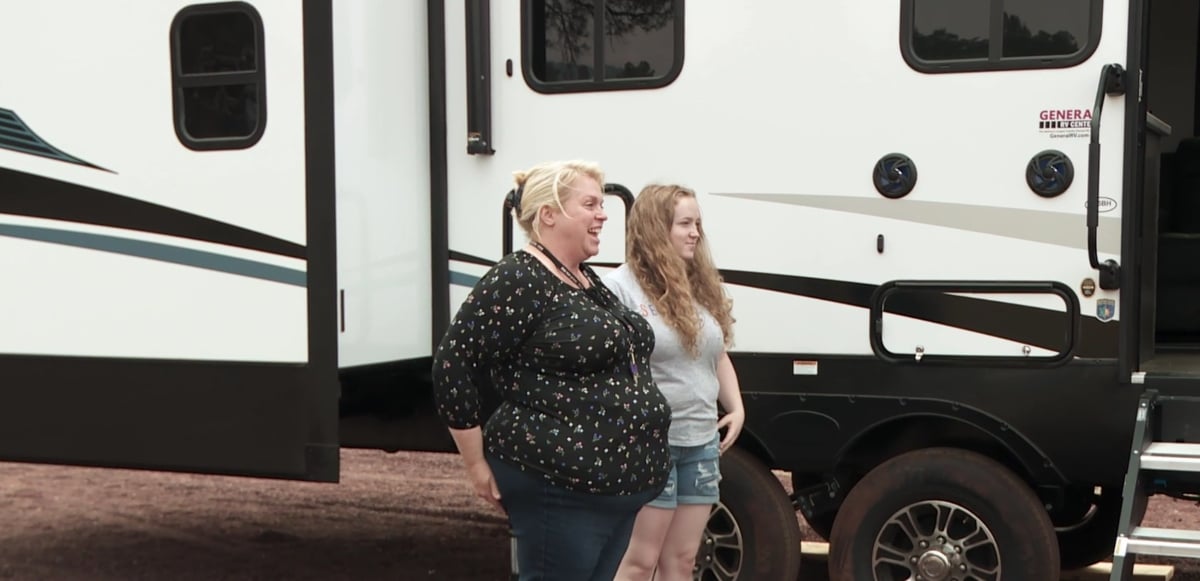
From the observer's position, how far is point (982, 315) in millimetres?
4359

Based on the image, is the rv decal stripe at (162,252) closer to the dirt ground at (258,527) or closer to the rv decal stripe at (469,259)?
the rv decal stripe at (469,259)

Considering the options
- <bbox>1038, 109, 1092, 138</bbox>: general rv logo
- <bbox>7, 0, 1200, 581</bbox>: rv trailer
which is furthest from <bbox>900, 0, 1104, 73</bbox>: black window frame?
<bbox>1038, 109, 1092, 138</bbox>: general rv logo

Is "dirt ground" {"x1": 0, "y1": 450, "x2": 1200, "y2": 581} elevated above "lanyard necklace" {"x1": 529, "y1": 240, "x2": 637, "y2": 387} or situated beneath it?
situated beneath

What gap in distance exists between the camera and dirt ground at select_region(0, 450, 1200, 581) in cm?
612

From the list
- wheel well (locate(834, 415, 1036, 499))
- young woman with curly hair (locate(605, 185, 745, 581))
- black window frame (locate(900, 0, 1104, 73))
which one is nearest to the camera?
young woman with curly hair (locate(605, 185, 745, 581))

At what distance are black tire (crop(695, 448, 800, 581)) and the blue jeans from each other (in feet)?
5.79

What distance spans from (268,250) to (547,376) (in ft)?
7.03

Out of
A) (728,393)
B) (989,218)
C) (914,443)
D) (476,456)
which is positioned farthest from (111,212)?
(989,218)

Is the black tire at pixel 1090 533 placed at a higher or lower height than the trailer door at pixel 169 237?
lower

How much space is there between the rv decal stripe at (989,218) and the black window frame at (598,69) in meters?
0.63

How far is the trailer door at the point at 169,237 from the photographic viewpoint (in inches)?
184

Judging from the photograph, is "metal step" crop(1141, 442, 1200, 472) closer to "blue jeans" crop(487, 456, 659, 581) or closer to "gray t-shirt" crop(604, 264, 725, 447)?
"gray t-shirt" crop(604, 264, 725, 447)

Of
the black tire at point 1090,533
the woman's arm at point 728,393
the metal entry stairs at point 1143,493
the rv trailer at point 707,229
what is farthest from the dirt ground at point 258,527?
the woman's arm at point 728,393

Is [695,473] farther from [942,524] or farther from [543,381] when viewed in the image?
[942,524]
